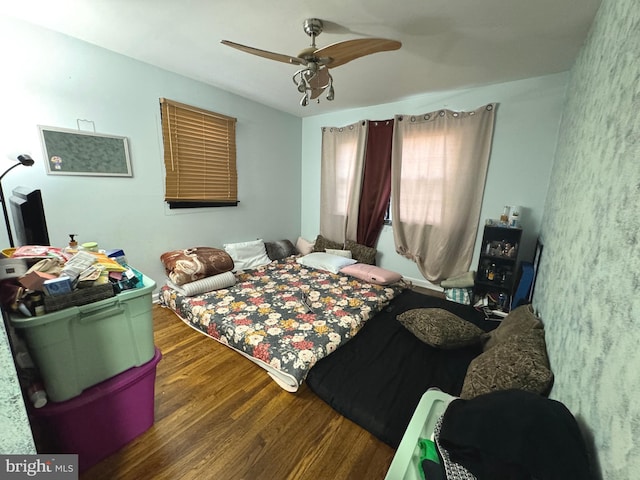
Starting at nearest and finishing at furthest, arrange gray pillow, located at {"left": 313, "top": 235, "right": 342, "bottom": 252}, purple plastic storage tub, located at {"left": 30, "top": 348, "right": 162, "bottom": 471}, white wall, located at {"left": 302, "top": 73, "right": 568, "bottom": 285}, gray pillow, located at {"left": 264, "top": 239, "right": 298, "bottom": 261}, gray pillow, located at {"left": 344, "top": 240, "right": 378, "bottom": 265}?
purple plastic storage tub, located at {"left": 30, "top": 348, "right": 162, "bottom": 471} → white wall, located at {"left": 302, "top": 73, "right": 568, "bottom": 285} → gray pillow, located at {"left": 344, "top": 240, "right": 378, "bottom": 265} → gray pillow, located at {"left": 264, "top": 239, "right": 298, "bottom": 261} → gray pillow, located at {"left": 313, "top": 235, "right": 342, "bottom": 252}

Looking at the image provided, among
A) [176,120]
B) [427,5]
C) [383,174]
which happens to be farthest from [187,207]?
[427,5]

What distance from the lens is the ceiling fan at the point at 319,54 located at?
4.76 feet

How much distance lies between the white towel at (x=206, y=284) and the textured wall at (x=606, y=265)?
2611 mm

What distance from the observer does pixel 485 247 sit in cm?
267

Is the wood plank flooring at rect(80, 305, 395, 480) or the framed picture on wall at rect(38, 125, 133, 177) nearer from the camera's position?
the wood plank flooring at rect(80, 305, 395, 480)

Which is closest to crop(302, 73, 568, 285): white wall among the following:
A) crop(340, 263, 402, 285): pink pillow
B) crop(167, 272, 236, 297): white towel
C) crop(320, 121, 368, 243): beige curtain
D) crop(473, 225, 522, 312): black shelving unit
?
crop(473, 225, 522, 312): black shelving unit

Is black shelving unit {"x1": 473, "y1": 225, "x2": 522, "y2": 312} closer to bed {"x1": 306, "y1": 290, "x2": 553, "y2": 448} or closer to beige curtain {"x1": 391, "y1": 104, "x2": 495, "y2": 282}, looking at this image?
beige curtain {"x1": 391, "y1": 104, "x2": 495, "y2": 282}

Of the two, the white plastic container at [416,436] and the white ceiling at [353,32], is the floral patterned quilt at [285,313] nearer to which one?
the white plastic container at [416,436]

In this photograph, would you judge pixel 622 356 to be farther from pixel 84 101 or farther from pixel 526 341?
pixel 84 101

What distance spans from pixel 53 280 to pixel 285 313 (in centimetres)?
155

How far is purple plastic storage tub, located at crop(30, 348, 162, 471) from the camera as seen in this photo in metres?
1.01

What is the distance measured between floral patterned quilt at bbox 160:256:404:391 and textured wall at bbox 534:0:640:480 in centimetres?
128

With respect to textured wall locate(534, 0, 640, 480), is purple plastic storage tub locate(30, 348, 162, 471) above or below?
below

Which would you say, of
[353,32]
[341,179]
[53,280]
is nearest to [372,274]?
[341,179]
